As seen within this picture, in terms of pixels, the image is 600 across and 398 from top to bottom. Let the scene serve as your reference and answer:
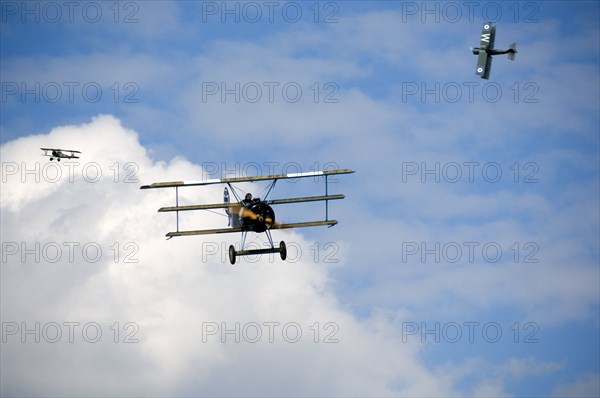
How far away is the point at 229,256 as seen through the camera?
56.4 meters

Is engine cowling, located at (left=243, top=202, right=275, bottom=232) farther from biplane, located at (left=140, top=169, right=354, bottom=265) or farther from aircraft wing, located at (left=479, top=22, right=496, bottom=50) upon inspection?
aircraft wing, located at (left=479, top=22, right=496, bottom=50)

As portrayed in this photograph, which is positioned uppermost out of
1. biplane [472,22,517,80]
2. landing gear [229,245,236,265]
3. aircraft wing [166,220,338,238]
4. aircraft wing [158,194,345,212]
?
biplane [472,22,517,80]

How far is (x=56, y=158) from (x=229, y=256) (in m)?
50.1

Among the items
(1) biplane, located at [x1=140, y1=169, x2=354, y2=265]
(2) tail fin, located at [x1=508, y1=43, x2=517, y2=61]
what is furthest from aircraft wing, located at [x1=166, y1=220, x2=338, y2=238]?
(2) tail fin, located at [x1=508, y1=43, x2=517, y2=61]

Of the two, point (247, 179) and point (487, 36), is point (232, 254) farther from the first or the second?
point (487, 36)

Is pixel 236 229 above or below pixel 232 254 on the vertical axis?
above

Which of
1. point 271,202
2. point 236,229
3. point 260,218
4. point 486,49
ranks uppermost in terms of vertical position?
point 486,49

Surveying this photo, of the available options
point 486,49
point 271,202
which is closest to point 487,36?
point 486,49

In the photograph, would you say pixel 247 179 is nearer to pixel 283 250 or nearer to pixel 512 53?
pixel 283 250

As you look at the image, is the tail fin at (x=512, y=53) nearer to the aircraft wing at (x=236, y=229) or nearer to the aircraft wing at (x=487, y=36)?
the aircraft wing at (x=487, y=36)

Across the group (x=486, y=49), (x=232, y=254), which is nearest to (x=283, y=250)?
(x=232, y=254)

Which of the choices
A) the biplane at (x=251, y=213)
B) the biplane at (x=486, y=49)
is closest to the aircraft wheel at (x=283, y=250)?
the biplane at (x=251, y=213)

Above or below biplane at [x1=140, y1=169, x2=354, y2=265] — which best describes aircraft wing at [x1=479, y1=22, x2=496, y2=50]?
above

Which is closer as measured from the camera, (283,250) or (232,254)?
(283,250)
